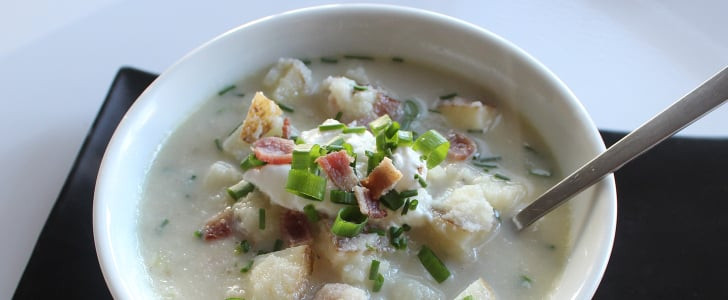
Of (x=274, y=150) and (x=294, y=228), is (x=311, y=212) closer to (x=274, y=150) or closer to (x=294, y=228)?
(x=294, y=228)

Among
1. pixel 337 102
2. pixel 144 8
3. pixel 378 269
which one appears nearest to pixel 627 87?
pixel 337 102

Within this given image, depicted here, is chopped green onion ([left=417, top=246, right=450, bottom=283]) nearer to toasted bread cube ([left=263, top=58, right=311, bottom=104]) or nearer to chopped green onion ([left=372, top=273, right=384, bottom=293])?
chopped green onion ([left=372, top=273, right=384, bottom=293])

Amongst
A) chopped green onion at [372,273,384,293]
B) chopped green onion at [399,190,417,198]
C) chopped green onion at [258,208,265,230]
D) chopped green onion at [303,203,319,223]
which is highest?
chopped green onion at [399,190,417,198]

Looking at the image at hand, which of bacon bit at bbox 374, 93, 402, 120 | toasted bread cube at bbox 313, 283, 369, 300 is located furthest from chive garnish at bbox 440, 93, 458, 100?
toasted bread cube at bbox 313, 283, 369, 300

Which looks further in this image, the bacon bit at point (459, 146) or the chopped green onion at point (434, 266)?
the bacon bit at point (459, 146)

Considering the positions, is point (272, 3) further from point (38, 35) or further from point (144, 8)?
point (38, 35)

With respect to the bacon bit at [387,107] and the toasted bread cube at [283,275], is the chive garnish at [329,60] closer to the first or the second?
the bacon bit at [387,107]

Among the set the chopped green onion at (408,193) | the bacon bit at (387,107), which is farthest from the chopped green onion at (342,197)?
the bacon bit at (387,107)
